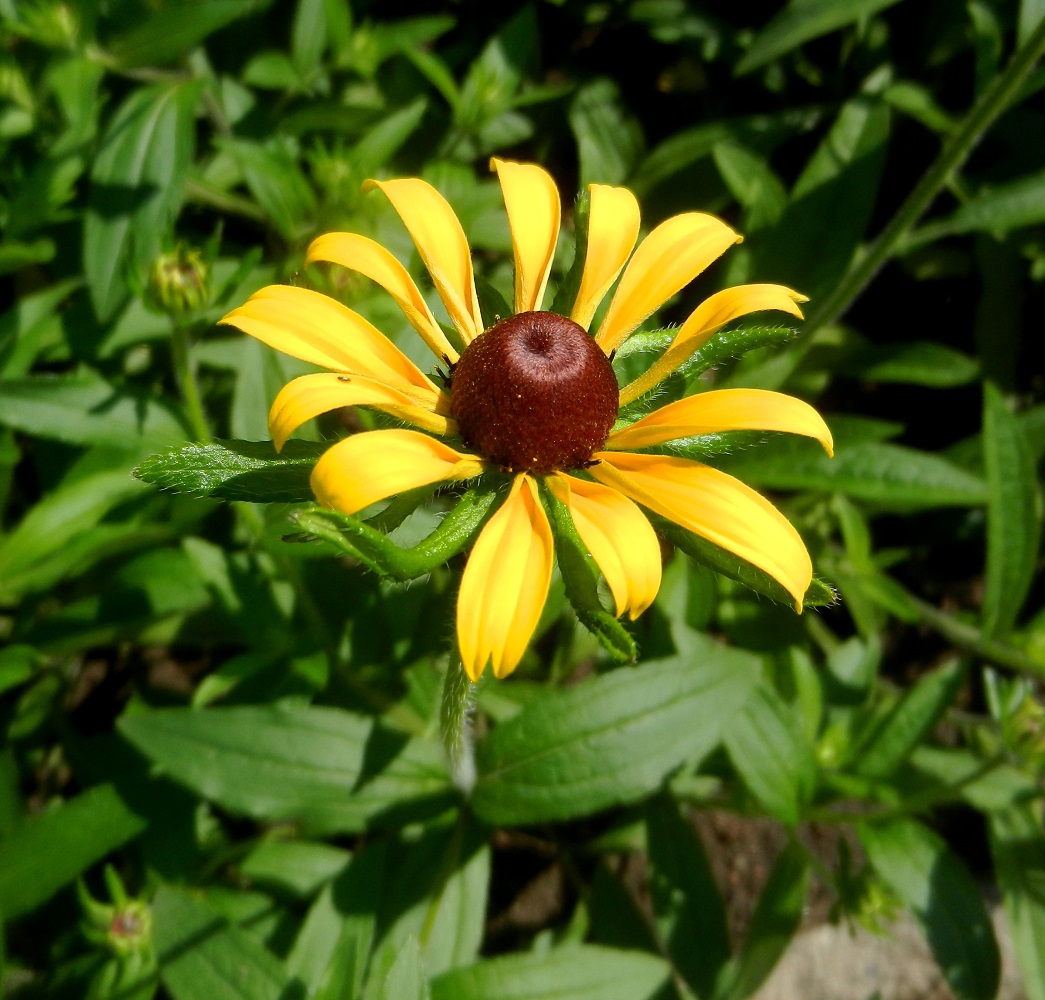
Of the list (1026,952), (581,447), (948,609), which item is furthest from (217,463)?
(948,609)

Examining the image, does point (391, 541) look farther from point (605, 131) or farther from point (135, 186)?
point (605, 131)

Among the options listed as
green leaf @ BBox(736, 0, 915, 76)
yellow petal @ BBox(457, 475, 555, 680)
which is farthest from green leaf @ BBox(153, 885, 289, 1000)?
green leaf @ BBox(736, 0, 915, 76)

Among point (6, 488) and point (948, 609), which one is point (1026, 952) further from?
point (6, 488)

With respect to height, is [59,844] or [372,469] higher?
[372,469]

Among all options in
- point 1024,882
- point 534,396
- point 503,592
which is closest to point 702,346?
point 534,396

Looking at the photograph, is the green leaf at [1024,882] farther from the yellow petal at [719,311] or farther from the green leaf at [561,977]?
the yellow petal at [719,311]

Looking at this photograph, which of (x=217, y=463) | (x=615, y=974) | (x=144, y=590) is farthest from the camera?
(x=144, y=590)
